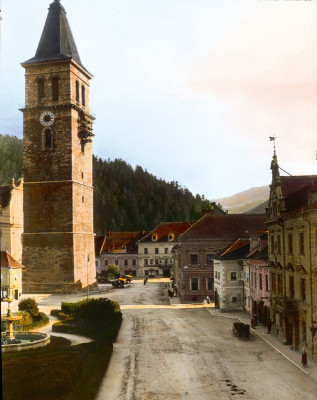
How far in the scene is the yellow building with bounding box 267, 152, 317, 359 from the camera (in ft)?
87.8

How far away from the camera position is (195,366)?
25141 mm

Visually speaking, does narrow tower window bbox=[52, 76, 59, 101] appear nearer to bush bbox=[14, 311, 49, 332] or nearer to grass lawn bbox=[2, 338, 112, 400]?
bush bbox=[14, 311, 49, 332]

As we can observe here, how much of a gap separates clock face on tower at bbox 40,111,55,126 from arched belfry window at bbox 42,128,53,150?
34.5 inches

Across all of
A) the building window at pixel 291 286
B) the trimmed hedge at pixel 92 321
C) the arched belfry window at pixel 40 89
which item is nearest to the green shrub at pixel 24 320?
the trimmed hedge at pixel 92 321

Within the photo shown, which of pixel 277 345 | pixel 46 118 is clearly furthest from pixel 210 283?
pixel 46 118

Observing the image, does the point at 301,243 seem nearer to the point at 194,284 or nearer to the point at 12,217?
the point at 194,284

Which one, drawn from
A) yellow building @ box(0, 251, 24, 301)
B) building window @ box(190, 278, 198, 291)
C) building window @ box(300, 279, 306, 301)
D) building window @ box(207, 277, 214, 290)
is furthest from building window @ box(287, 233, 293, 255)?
yellow building @ box(0, 251, 24, 301)

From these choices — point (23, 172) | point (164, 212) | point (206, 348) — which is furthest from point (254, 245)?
point (164, 212)

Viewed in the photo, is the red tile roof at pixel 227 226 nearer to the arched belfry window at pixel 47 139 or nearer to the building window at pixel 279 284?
the building window at pixel 279 284

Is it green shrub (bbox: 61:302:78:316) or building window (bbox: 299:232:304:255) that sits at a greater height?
building window (bbox: 299:232:304:255)

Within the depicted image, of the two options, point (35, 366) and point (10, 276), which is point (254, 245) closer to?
point (10, 276)

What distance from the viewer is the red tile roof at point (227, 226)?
168 feet

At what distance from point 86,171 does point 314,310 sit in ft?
128

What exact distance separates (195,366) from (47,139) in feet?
122
